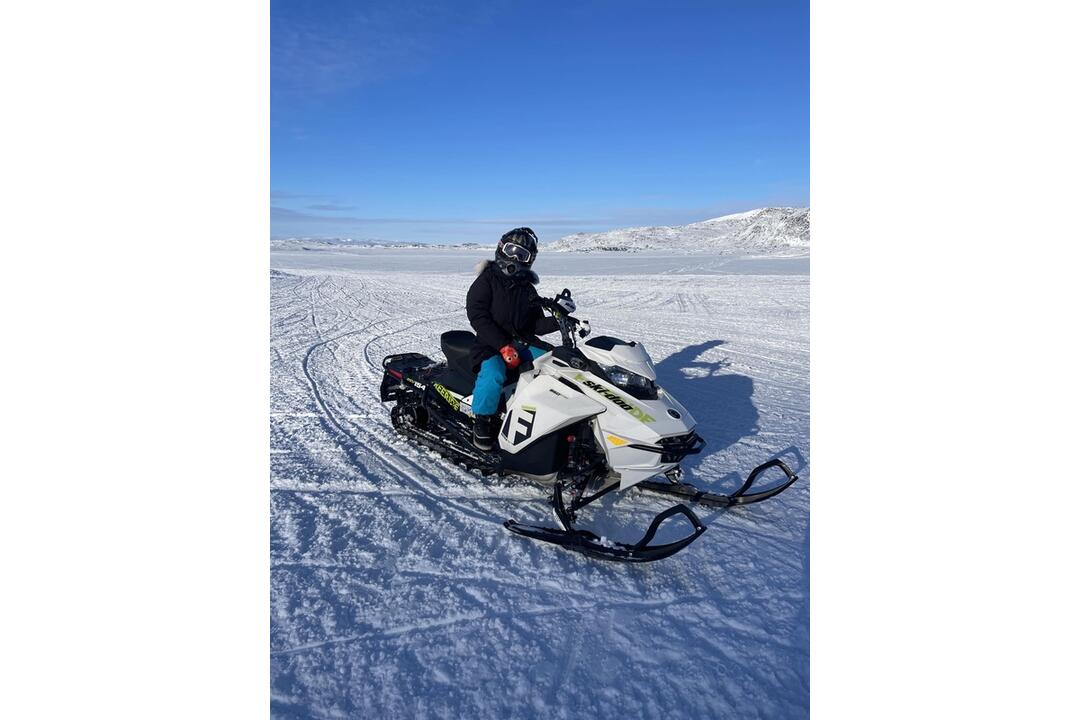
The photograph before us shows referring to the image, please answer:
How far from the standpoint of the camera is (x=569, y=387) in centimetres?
373

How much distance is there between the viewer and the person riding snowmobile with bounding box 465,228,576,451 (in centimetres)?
403

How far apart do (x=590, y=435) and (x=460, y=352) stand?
1249 millimetres

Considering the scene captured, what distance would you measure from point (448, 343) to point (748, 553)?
8.52ft

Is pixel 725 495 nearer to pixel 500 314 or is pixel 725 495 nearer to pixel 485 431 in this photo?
pixel 485 431

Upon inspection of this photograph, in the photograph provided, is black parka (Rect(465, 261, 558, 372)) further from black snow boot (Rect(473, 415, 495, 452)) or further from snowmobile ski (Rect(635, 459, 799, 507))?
snowmobile ski (Rect(635, 459, 799, 507))

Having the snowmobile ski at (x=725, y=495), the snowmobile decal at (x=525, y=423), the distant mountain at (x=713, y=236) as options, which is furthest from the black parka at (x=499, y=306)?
the distant mountain at (x=713, y=236)

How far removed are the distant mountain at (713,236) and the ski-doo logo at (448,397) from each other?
262 feet

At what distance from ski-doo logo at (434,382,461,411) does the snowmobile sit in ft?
1.26

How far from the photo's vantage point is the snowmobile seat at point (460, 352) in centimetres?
437

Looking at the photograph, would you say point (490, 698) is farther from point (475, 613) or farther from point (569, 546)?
point (569, 546)

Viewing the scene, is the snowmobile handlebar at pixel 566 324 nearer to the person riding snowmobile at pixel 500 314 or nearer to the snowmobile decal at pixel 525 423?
the person riding snowmobile at pixel 500 314

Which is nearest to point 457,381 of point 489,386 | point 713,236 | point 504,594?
point 489,386

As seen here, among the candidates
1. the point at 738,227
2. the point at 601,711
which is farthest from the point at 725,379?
the point at 738,227

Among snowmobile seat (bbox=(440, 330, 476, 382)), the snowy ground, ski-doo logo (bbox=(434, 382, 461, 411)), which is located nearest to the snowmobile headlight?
the snowy ground
